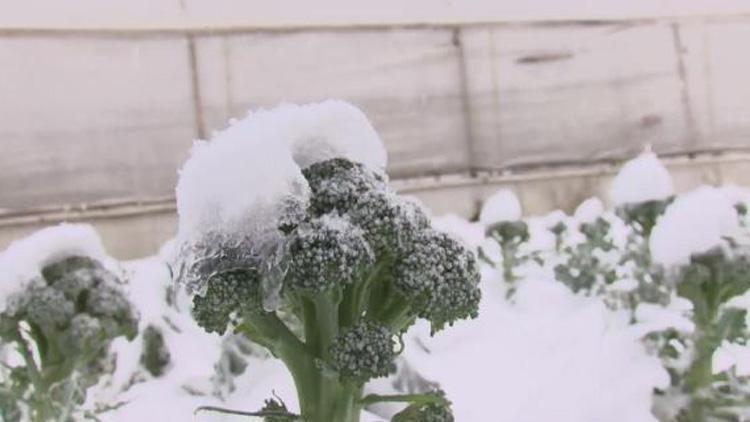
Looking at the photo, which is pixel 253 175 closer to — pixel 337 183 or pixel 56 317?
pixel 337 183

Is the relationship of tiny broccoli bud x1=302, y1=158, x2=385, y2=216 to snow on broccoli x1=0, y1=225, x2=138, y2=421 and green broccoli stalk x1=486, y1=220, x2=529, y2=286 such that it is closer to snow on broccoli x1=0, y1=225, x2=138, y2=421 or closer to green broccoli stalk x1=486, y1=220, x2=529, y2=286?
snow on broccoli x1=0, y1=225, x2=138, y2=421

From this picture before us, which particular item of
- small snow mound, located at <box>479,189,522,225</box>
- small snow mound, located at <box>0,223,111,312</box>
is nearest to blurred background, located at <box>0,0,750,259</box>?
small snow mound, located at <box>479,189,522,225</box>

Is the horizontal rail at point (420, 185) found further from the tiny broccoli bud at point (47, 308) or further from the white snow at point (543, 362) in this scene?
the tiny broccoli bud at point (47, 308)

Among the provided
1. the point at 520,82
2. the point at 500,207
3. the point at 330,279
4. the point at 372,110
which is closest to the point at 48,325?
the point at 330,279

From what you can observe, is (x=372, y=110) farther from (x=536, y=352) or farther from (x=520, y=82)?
(x=536, y=352)

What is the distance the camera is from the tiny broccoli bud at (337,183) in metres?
1.36

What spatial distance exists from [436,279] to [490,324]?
7.62 feet

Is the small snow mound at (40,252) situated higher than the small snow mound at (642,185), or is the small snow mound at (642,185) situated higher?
the small snow mound at (642,185)

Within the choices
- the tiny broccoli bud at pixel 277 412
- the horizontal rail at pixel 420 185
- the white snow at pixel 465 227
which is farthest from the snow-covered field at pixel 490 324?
the horizontal rail at pixel 420 185

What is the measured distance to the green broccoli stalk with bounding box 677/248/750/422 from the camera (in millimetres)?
2312

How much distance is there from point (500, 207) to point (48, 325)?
7.83ft

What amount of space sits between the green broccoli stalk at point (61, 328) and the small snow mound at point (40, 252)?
0.06 ft

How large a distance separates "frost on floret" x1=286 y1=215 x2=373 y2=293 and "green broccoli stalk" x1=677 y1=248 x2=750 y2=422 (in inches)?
50.0

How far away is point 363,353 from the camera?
50.8 inches
